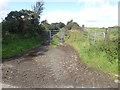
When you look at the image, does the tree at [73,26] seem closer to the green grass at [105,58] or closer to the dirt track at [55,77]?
the green grass at [105,58]

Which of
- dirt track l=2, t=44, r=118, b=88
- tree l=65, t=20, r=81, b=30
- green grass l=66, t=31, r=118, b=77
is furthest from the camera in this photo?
tree l=65, t=20, r=81, b=30

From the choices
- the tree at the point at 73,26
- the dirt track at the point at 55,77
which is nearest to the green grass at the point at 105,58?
the dirt track at the point at 55,77

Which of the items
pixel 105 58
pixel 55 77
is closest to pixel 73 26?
pixel 105 58

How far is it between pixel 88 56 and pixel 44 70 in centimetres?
266

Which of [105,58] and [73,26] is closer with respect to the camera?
[105,58]

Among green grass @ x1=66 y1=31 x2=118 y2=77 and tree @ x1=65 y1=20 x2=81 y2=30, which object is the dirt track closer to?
green grass @ x1=66 y1=31 x2=118 y2=77

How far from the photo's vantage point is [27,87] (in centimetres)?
439

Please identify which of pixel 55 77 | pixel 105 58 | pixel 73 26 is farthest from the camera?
pixel 73 26

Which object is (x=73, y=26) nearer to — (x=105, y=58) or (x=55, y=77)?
(x=105, y=58)

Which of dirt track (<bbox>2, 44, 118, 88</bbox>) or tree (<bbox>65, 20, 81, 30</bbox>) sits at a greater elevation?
tree (<bbox>65, 20, 81, 30</bbox>)

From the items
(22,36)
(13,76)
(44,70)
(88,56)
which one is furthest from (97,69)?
(22,36)

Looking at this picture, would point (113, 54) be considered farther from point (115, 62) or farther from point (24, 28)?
point (24, 28)

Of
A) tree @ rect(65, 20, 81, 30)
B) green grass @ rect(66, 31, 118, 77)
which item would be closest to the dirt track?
green grass @ rect(66, 31, 118, 77)

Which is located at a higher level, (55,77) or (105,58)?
(105,58)
